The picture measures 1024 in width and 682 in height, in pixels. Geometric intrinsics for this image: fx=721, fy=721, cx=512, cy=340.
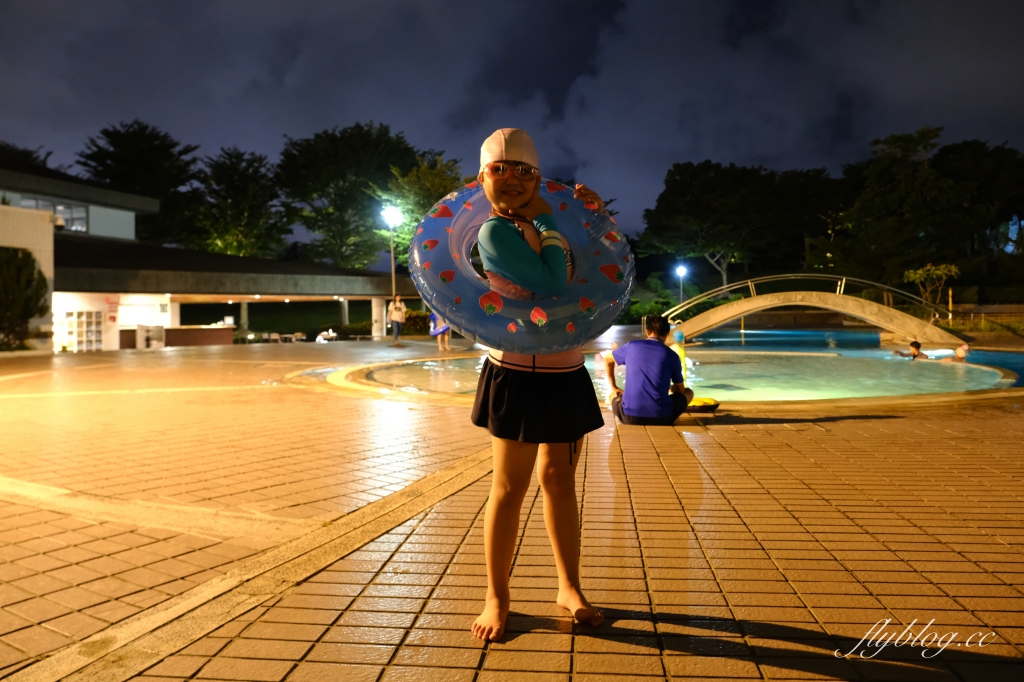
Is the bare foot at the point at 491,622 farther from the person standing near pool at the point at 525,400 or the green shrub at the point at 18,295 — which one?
the green shrub at the point at 18,295

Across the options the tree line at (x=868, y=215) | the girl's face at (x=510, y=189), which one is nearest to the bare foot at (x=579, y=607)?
the girl's face at (x=510, y=189)

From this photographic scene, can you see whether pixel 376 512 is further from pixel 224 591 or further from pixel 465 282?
pixel 465 282

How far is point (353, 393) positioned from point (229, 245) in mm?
45870

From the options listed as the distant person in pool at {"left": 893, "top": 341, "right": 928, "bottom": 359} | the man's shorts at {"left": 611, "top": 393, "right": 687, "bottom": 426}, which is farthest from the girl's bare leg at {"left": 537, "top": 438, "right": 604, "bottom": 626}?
the distant person in pool at {"left": 893, "top": 341, "right": 928, "bottom": 359}

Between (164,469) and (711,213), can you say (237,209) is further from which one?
(164,469)

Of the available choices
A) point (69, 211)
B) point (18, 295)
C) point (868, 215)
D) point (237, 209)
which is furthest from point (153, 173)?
point (868, 215)

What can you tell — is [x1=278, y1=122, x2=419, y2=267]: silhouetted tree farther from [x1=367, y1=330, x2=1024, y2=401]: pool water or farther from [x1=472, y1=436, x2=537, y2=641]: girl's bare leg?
[x1=472, y1=436, x2=537, y2=641]: girl's bare leg

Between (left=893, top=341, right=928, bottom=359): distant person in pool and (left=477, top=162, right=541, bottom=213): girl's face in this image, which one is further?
(left=893, top=341, right=928, bottom=359): distant person in pool

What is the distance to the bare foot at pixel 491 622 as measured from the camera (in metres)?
2.78

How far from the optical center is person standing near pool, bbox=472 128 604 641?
2656 mm

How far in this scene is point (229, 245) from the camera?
52688mm

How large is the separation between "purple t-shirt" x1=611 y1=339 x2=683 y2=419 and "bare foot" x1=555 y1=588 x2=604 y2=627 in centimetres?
449

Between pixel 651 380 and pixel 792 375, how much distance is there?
830cm

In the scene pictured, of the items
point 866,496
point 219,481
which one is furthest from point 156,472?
point 866,496
